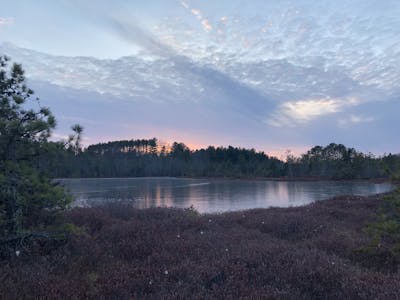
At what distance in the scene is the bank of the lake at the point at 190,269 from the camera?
5457 millimetres

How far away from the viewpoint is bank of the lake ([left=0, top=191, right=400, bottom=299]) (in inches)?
215

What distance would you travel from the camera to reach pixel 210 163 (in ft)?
481

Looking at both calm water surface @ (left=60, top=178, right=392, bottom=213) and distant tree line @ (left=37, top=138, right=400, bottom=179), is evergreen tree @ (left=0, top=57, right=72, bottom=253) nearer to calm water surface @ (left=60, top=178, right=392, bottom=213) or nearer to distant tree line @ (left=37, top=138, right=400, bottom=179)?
calm water surface @ (left=60, top=178, right=392, bottom=213)

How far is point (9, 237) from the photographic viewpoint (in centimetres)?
667

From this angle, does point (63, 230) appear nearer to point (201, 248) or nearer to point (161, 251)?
point (161, 251)

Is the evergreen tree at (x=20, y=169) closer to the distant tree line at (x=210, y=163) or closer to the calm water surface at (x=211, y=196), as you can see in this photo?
the calm water surface at (x=211, y=196)

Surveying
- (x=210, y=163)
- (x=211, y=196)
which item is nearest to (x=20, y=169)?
(x=211, y=196)

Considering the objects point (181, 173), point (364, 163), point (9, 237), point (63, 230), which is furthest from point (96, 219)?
point (181, 173)

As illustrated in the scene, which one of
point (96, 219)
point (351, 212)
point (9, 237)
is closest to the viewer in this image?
point (9, 237)

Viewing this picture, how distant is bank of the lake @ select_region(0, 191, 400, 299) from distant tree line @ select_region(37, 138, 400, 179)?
301ft

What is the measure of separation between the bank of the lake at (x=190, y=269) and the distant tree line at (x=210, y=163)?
301 feet

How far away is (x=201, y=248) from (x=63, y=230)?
3317mm

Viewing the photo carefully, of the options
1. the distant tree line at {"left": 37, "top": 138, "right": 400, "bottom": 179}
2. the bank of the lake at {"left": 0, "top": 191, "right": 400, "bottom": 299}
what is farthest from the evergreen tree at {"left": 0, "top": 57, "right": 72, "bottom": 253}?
the distant tree line at {"left": 37, "top": 138, "right": 400, "bottom": 179}

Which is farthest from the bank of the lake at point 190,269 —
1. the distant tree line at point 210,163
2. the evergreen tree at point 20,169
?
the distant tree line at point 210,163
